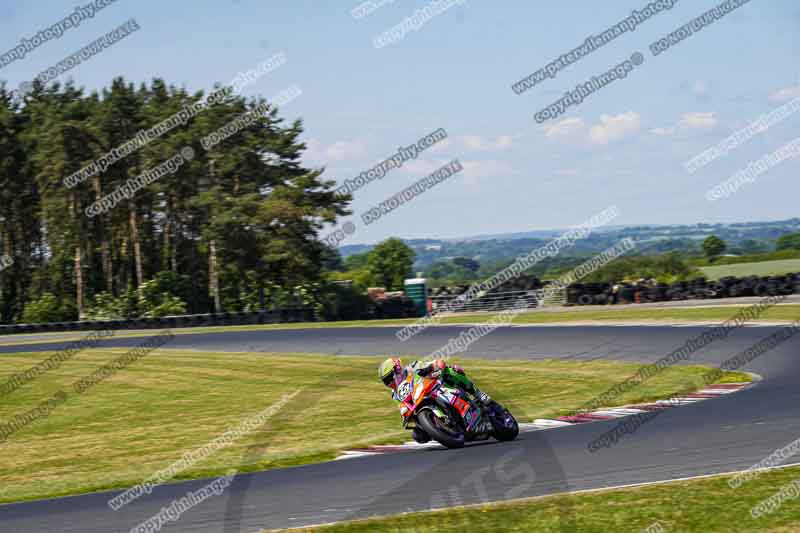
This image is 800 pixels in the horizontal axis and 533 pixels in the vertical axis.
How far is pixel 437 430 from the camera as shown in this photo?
1130cm

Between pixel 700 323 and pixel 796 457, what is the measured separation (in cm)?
2036

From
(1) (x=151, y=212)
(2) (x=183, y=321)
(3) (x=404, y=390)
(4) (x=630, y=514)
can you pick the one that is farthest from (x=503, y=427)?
(1) (x=151, y=212)

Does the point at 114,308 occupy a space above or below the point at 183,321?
above

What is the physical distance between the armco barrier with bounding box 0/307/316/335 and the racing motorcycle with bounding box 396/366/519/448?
3381 centimetres

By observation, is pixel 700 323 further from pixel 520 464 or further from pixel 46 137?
pixel 46 137

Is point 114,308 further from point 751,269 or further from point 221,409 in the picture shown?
point 751,269

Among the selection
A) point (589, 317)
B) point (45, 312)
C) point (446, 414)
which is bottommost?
point (589, 317)

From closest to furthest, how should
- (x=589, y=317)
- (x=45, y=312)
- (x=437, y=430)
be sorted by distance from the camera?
(x=437, y=430), (x=589, y=317), (x=45, y=312)

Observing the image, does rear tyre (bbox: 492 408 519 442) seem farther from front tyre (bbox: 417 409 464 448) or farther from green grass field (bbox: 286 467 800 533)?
green grass field (bbox: 286 467 800 533)

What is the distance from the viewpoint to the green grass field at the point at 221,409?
12.7m

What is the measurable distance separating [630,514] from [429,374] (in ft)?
13.7

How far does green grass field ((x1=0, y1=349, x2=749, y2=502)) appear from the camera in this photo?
12664mm

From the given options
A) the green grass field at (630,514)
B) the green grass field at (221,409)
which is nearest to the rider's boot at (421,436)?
the green grass field at (221,409)

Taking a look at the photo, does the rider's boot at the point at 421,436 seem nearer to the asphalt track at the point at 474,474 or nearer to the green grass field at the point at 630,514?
the asphalt track at the point at 474,474
